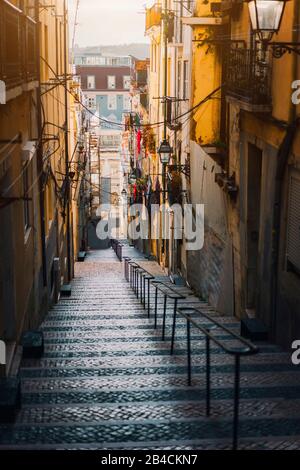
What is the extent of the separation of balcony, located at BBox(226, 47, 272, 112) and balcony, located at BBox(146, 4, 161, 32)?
1755cm

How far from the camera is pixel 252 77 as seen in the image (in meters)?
10.5

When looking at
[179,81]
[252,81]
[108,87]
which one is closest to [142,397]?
[252,81]

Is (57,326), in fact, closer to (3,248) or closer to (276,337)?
(3,248)

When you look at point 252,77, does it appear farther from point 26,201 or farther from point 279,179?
point 26,201

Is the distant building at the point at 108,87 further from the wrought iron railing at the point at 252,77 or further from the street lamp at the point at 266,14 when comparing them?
the street lamp at the point at 266,14

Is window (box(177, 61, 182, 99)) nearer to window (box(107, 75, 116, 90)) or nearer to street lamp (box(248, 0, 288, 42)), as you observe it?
street lamp (box(248, 0, 288, 42))

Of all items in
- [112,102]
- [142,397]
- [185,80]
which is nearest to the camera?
[142,397]

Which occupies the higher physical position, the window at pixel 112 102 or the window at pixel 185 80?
the window at pixel 185 80

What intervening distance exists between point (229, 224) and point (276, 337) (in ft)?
14.9

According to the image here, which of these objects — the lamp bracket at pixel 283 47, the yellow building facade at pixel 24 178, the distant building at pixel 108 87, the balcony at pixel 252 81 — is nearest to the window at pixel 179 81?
the yellow building facade at pixel 24 178

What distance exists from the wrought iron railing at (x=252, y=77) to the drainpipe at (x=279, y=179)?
3.59 ft

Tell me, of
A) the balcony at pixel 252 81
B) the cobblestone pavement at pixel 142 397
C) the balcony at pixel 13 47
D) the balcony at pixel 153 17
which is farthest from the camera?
the balcony at pixel 153 17

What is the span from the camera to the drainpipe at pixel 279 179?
892 centimetres

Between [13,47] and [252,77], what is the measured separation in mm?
3746
